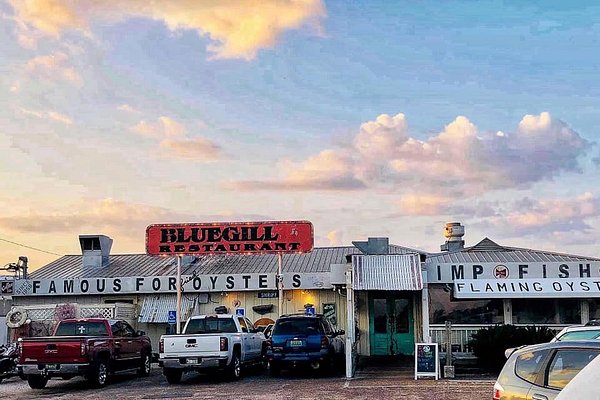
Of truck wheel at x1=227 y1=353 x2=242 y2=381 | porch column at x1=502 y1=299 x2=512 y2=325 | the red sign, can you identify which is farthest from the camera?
the red sign

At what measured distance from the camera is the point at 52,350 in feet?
60.2

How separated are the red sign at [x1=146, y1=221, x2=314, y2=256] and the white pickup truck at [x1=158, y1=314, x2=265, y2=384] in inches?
219

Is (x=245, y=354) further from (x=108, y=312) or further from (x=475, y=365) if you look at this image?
(x=108, y=312)

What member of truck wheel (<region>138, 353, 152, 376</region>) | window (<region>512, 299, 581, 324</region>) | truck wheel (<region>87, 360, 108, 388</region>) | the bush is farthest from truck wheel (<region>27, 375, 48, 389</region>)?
window (<region>512, 299, 581, 324</region>)

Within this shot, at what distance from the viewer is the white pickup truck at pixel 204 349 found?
19.1 m

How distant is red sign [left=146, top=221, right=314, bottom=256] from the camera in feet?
84.5

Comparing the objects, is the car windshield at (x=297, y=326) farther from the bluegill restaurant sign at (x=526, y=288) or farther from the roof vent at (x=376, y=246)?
the roof vent at (x=376, y=246)

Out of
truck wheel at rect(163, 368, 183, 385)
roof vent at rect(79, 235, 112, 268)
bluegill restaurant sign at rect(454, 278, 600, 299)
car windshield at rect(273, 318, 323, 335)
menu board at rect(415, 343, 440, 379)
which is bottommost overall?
truck wheel at rect(163, 368, 183, 385)

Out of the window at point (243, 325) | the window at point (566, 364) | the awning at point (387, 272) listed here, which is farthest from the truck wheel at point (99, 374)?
the window at point (566, 364)

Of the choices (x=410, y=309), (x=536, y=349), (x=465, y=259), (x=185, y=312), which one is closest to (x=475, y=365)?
(x=410, y=309)

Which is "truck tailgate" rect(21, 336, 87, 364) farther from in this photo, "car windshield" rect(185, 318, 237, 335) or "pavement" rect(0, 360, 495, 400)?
"car windshield" rect(185, 318, 237, 335)

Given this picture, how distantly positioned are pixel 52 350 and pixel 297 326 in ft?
19.3

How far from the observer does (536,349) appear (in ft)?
27.5

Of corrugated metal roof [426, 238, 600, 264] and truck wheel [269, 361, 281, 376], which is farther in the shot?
corrugated metal roof [426, 238, 600, 264]
